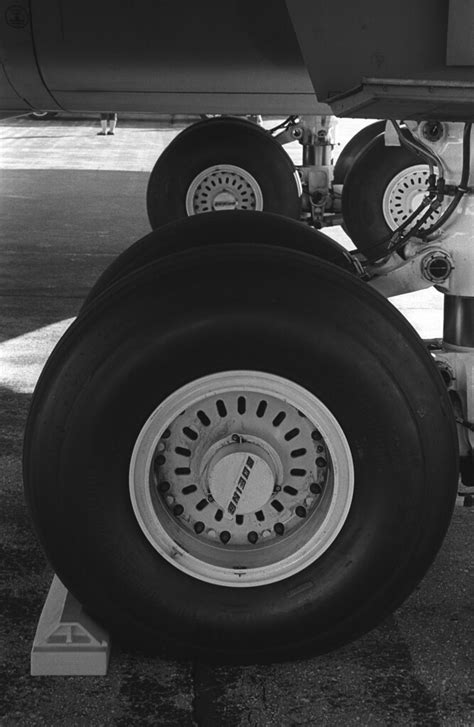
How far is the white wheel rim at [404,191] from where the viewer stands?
6.04m

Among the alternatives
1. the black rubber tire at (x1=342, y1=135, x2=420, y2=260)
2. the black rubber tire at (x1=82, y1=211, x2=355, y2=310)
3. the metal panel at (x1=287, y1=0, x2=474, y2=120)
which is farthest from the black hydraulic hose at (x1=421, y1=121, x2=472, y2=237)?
the black rubber tire at (x1=342, y1=135, x2=420, y2=260)

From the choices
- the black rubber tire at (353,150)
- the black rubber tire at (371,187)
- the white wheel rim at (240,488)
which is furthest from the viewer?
the black rubber tire at (353,150)

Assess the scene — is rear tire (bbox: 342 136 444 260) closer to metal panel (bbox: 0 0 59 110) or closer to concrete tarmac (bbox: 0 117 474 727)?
metal panel (bbox: 0 0 59 110)

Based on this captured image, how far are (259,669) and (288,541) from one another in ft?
0.86

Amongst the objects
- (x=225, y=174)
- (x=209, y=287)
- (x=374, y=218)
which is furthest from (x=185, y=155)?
(x=209, y=287)

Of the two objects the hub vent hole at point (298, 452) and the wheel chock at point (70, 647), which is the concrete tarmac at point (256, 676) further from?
the hub vent hole at point (298, 452)

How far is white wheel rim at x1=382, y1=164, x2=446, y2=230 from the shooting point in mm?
6035

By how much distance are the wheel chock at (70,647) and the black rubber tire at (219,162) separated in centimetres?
436

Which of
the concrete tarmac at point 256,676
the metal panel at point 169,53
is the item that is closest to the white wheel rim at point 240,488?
the concrete tarmac at point 256,676

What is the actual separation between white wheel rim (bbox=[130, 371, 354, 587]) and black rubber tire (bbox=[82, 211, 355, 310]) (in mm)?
621

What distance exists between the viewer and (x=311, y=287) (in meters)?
2.20

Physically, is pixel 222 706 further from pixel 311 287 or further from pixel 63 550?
pixel 311 287

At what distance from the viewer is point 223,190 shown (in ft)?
21.0

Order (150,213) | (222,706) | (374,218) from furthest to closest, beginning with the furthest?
(150,213) → (374,218) → (222,706)
